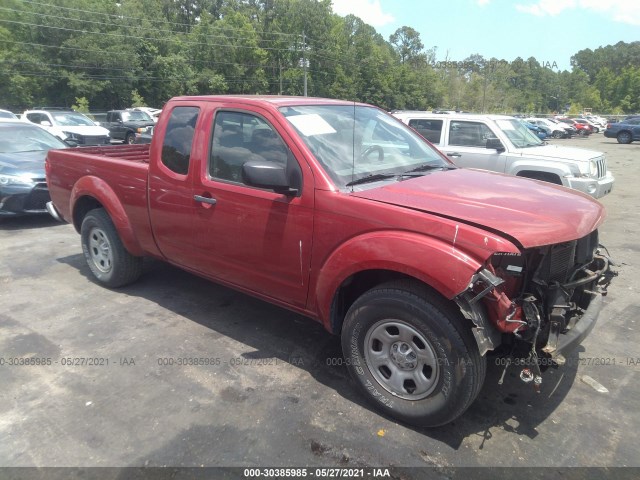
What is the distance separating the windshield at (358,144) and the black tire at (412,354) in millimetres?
885

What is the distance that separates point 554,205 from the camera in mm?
3020

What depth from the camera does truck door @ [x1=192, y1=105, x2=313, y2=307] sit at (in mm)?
3266

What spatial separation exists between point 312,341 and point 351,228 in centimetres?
140

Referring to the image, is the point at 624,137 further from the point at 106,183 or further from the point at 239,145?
the point at 106,183

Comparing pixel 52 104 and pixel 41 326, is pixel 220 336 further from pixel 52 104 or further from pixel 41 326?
pixel 52 104

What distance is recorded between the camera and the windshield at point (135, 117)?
78.0 ft

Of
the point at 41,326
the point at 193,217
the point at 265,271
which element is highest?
the point at 193,217

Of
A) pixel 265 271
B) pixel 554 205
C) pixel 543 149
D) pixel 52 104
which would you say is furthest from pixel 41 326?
pixel 52 104

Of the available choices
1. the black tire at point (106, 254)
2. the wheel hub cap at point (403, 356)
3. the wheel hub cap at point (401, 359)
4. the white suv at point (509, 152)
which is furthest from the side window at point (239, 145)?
the white suv at point (509, 152)

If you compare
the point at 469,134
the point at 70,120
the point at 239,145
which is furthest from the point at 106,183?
the point at 70,120

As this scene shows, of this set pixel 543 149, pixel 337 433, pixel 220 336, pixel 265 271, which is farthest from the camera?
pixel 543 149

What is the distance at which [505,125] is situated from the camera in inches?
350

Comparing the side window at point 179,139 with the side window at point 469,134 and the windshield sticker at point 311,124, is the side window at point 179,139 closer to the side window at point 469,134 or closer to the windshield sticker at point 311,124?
the windshield sticker at point 311,124

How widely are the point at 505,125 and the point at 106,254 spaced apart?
7.28 metres
